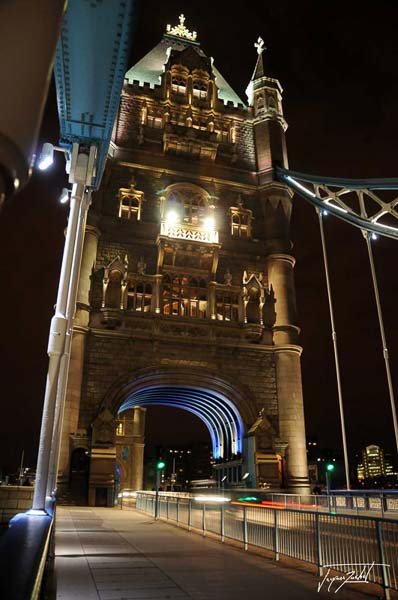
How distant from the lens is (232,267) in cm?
2959

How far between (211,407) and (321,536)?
76.6 feet

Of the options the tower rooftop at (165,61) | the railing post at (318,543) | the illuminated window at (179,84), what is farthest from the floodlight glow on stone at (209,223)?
the railing post at (318,543)

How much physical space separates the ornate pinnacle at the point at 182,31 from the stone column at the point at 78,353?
71.6ft

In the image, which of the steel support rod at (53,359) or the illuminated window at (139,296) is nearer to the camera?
the steel support rod at (53,359)

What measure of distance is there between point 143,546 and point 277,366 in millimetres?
18960

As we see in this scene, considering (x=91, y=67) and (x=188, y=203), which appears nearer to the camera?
(x=91, y=67)

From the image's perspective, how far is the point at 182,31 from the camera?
3944 cm

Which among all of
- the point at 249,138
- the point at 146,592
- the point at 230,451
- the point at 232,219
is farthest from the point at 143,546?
the point at 249,138

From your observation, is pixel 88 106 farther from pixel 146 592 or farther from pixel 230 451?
pixel 230 451

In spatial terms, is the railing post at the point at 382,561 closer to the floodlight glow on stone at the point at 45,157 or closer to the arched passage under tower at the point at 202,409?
the floodlight glow on stone at the point at 45,157

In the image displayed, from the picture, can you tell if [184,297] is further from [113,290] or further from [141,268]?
[113,290]

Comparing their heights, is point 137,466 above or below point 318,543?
above

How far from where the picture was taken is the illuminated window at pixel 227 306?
28.1 meters

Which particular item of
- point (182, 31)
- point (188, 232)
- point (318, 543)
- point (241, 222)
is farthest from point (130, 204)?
point (318, 543)
